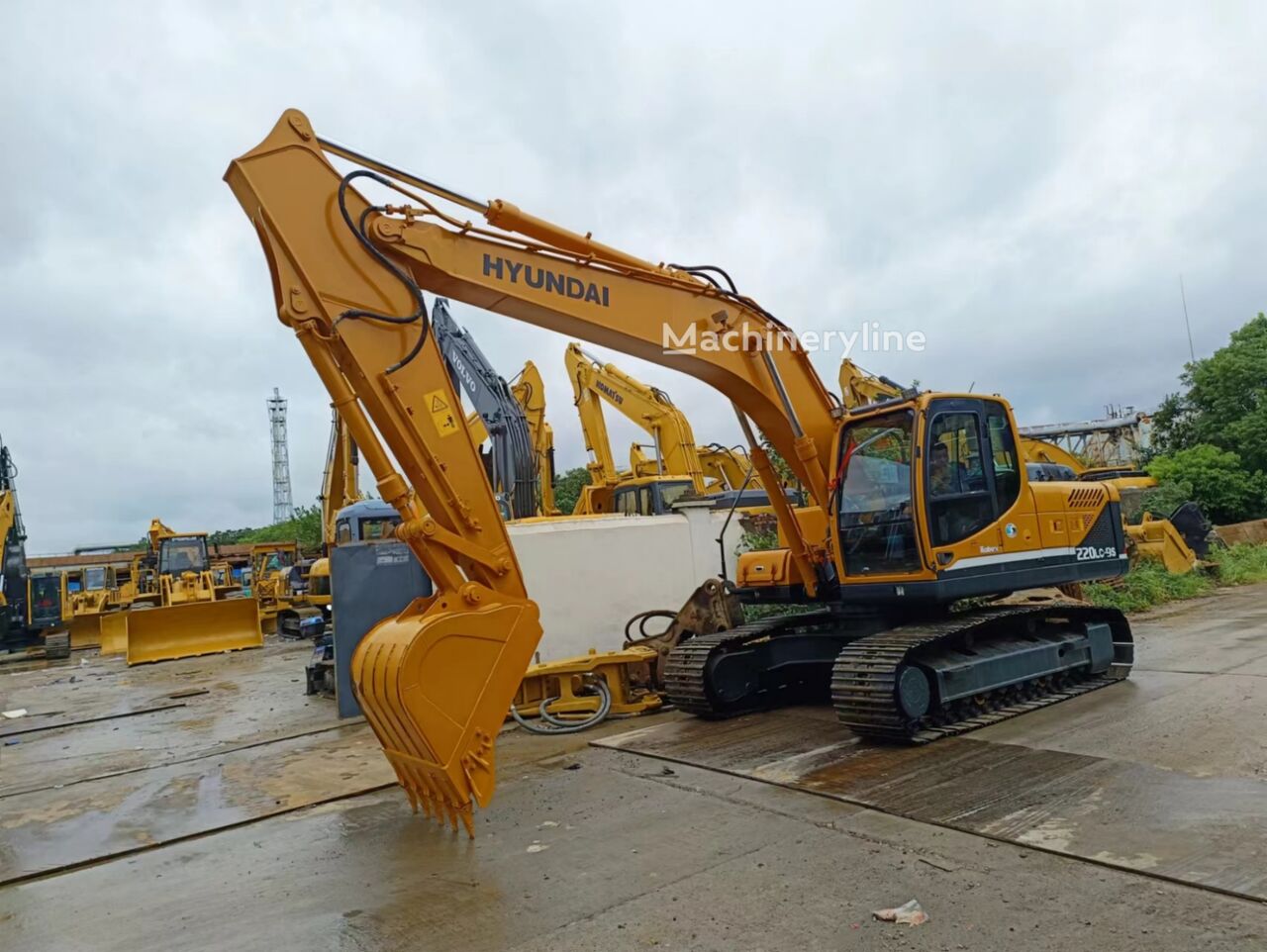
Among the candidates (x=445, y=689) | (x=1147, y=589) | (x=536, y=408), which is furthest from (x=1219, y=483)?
(x=445, y=689)

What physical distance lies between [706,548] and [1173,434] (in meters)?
21.7

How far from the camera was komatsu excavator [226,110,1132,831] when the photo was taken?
4.50 meters

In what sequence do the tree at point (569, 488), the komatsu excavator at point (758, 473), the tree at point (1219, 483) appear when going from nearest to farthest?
1. the komatsu excavator at point (758, 473)
2. the tree at point (1219, 483)
3. the tree at point (569, 488)

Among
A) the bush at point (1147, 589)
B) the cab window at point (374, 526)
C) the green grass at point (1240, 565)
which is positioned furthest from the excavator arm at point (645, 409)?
the green grass at point (1240, 565)

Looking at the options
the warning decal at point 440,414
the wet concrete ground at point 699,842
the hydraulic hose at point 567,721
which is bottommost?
the wet concrete ground at point 699,842

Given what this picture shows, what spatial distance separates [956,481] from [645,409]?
10514mm

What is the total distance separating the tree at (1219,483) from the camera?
67.5 feet

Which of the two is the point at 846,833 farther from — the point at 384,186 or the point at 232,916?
the point at 384,186

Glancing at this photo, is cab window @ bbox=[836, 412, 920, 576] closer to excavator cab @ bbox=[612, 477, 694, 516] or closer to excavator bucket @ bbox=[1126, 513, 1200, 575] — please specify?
excavator cab @ bbox=[612, 477, 694, 516]

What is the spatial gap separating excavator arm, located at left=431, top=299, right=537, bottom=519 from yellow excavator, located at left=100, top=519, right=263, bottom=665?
7319 mm

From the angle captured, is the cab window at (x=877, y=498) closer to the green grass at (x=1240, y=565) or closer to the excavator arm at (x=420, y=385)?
the excavator arm at (x=420, y=385)

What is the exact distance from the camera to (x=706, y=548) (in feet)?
35.7

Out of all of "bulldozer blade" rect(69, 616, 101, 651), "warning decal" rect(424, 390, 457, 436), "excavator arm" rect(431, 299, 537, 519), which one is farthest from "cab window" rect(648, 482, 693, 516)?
"bulldozer blade" rect(69, 616, 101, 651)

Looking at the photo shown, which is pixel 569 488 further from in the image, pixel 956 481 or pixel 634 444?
pixel 956 481
